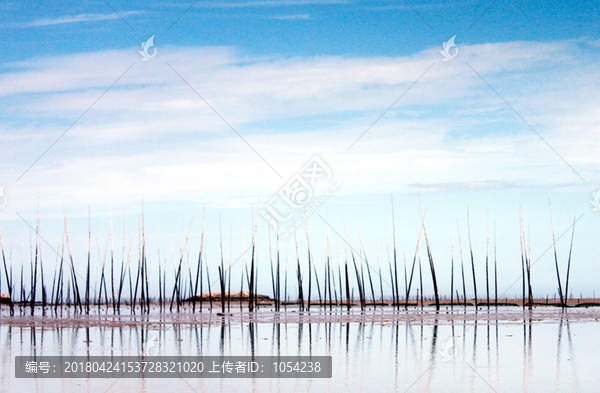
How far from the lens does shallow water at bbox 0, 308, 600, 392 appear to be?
1009 centimetres

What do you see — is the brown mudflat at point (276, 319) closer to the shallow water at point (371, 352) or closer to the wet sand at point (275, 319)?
the wet sand at point (275, 319)

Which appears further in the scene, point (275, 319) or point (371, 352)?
point (275, 319)

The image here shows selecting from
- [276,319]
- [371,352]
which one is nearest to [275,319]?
[276,319]

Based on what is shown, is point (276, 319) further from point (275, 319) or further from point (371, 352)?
point (371, 352)

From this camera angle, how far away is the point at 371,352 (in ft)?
47.2

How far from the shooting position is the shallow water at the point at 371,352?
10.1 meters

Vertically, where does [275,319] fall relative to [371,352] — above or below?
below

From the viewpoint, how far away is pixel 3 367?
1220cm

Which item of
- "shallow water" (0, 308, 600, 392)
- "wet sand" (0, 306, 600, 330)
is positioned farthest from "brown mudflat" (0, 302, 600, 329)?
"shallow water" (0, 308, 600, 392)

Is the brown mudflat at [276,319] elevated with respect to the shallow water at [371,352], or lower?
lower

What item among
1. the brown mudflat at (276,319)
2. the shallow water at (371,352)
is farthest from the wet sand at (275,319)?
the shallow water at (371,352)

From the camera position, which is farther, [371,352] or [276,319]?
[276,319]

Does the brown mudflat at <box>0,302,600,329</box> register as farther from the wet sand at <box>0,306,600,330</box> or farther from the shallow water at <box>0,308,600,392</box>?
the shallow water at <box>0,308,600,392</box>

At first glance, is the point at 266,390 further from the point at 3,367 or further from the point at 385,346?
the point at 385,346
